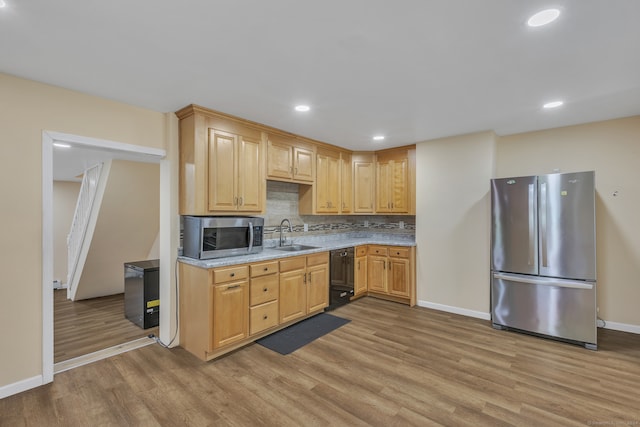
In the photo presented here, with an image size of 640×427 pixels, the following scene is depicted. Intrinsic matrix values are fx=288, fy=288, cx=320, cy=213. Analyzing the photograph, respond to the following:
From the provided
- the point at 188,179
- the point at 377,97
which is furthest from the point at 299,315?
the point at 377,97

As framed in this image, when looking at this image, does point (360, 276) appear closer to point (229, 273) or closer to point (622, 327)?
→ point (229, 273)

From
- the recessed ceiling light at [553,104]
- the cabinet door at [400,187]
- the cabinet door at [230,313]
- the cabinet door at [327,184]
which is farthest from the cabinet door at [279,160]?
the recessed ceiling light at [553,104]

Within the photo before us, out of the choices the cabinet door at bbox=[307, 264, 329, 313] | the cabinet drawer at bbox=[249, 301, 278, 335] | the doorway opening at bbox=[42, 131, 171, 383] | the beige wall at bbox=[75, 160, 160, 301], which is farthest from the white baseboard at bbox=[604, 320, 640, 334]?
the beige wall at bbox=[75, 160, 160, 301]

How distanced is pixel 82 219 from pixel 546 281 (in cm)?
715

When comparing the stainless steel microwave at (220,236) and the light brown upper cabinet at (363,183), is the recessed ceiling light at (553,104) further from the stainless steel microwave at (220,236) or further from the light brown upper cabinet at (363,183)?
the stainless steel microwave at (220,236)

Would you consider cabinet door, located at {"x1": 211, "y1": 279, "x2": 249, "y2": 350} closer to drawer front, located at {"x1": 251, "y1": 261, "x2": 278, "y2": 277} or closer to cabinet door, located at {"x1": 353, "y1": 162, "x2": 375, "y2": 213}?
drawer front, located at {"x1": 251, "y1": 261, "x2": 278, "y2": 277}

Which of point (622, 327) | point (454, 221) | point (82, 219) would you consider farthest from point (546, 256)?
point (82, 219)

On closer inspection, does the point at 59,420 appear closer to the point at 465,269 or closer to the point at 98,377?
the point at 98,377

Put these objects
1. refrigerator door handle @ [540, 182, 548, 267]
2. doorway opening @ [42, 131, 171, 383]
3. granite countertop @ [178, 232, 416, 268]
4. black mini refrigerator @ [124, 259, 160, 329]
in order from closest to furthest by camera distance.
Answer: doorway opening @ [42, 131, 171, 383] → granite countertop @ [178, 232, 416, 268] → refrigerator door handle @ [540, 182, 548, 267] → black mini refrigerator @ [124, 259, 160, 329]

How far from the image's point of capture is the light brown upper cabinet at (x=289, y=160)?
372 centimetres

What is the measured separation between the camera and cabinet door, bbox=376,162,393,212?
4.89 meters

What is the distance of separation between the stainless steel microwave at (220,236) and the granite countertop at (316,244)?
3.3 inches

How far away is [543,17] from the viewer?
1.62 m

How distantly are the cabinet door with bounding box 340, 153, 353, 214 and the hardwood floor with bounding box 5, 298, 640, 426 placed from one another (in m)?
2.23
